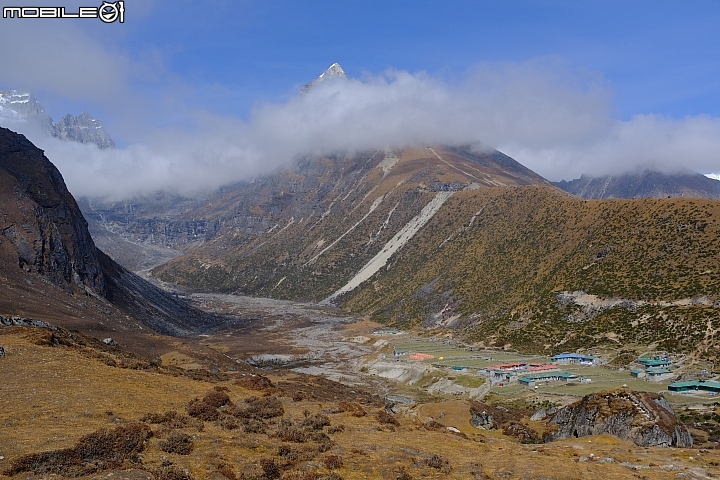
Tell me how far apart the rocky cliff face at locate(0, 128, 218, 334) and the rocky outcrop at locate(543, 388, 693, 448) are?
8287 centimetres

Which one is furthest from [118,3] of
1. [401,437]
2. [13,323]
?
[401,437]

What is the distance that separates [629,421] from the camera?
31.4 m

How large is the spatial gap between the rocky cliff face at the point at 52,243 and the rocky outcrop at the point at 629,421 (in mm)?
82869

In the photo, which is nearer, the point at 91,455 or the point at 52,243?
the point at 91,455

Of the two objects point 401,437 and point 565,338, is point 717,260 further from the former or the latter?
point 401,437

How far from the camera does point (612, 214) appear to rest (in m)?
120

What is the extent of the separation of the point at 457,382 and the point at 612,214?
235ft

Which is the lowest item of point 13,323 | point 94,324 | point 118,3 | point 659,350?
point 659,350

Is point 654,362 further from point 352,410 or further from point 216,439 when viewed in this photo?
point 216,439

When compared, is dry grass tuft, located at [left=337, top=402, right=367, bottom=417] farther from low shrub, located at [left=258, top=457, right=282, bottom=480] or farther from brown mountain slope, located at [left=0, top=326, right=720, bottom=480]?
low shrub, located at [left=258, top=457, right=282, bottom=480]

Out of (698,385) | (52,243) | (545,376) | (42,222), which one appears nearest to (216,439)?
→ (698,385)

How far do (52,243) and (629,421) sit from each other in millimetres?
106693

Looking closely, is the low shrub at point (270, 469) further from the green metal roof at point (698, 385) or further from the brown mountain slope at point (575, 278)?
the brown mountain slope at point (575, 278)

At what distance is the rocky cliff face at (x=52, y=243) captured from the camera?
93.6 meters
